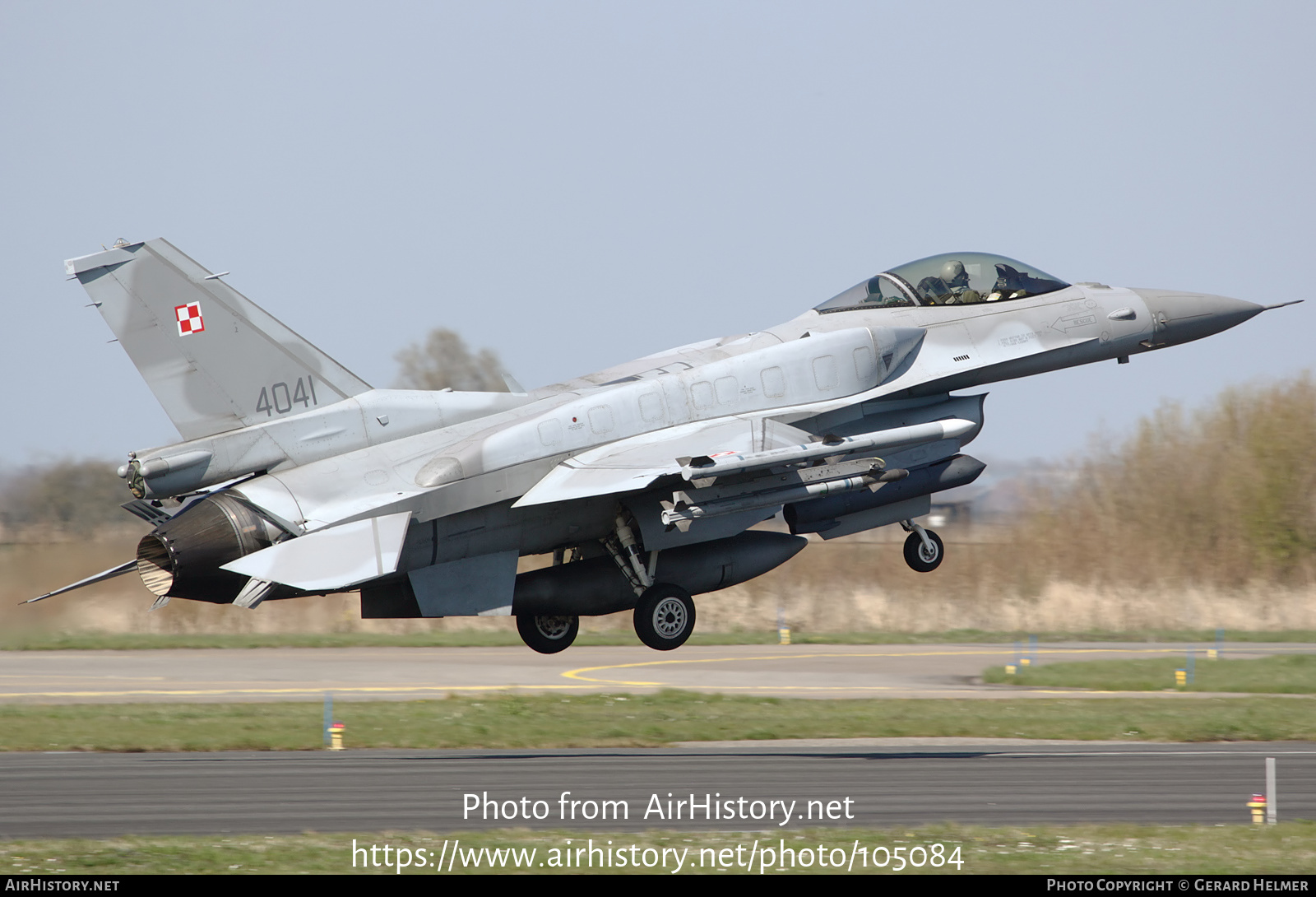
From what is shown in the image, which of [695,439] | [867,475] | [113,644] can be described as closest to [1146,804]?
[867,475]

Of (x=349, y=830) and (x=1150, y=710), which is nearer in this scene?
(x=349, y=830)

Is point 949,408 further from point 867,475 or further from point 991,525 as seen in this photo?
point 991,525

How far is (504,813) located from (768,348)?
6.44 m

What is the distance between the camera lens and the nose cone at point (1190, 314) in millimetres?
19031

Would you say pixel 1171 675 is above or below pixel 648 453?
below

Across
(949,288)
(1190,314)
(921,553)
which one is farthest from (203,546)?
(1190,314)

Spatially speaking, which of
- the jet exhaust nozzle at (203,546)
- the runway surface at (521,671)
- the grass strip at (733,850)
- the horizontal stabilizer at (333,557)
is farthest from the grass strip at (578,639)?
the grass strip at (733,850)

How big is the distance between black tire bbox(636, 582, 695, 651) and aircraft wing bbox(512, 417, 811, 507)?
1814 mm

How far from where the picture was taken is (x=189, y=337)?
1577 centimetres

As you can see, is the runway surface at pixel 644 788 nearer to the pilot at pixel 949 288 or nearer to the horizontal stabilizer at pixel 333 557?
the horizontal stabilizer at pixel 333 557

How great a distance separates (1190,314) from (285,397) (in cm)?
1207

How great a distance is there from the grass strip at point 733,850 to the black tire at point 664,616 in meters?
2.89

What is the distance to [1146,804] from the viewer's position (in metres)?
16.6

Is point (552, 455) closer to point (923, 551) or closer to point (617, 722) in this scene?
point (923, 551)
